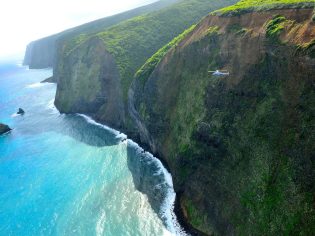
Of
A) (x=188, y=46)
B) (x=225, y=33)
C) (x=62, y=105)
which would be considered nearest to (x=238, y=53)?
(x=225, y=33)

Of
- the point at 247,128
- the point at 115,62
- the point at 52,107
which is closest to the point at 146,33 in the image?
the point at 115,62

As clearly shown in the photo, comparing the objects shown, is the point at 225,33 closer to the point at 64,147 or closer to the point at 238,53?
the point at 238,53

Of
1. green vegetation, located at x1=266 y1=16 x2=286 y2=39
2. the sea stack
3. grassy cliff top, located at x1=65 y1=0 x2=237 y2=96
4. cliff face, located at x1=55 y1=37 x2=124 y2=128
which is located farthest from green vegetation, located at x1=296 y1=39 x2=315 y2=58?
the sea stack

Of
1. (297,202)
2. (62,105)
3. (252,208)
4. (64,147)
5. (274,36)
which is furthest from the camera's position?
(62,105)

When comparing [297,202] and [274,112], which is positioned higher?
[274,112]

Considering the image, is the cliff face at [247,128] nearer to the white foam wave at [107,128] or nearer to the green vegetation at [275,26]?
the green vegetation at [275,26]

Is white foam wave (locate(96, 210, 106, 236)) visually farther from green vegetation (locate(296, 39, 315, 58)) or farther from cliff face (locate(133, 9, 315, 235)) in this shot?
green vegetation (locate(296, 39, 315, 58))

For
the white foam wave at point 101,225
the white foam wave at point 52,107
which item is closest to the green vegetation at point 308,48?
the white foam wave at point 101,225
